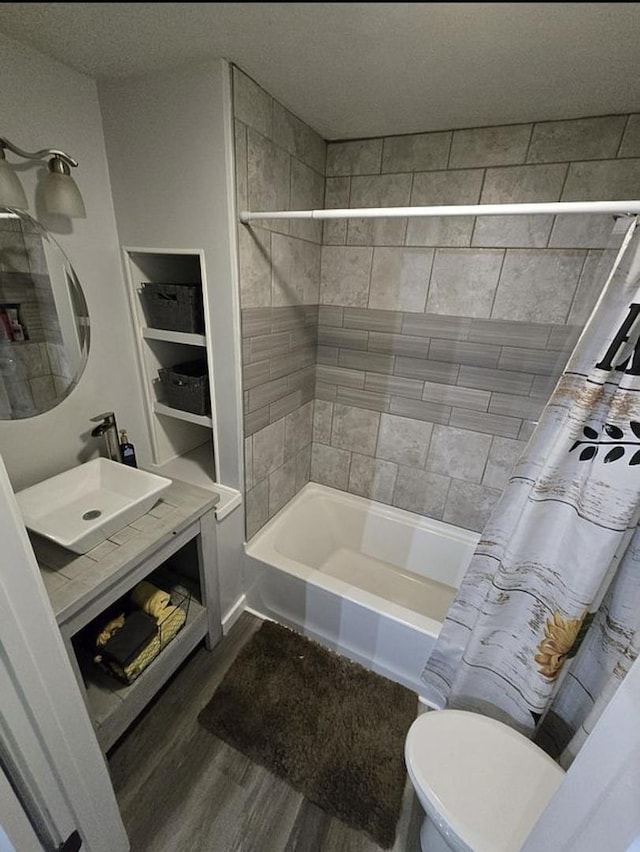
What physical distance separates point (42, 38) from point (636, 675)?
2062 millimetres

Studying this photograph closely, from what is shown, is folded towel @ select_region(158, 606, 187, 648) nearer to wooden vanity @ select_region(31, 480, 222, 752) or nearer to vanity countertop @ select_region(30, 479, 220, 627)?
wooden vanity @ select_region(31, 480, 222, 752)

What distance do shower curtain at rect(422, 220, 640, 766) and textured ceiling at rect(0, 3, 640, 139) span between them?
534 mm

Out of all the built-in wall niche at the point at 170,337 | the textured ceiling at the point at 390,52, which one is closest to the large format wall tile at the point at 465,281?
the textured ceiling at the point at 390,52

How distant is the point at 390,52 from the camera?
110cm

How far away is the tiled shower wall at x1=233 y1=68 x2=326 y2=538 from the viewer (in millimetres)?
1408

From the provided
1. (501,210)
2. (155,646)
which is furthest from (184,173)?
Result: (155,646)

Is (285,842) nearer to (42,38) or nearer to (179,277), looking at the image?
(179,277)

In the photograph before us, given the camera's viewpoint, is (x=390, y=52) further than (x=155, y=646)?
No

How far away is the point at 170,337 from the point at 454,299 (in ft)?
4.21

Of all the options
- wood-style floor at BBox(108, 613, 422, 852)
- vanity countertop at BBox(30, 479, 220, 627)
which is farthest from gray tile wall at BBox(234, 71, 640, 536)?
wood-style floor at BBox(108, 613, 422, 852)

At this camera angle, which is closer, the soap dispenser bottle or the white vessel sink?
the white vessel sink

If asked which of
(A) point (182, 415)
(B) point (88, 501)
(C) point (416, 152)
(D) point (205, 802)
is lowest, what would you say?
(D) point (205, 802)

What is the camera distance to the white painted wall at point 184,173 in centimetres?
128

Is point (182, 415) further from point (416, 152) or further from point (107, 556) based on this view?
point (416, 152)
